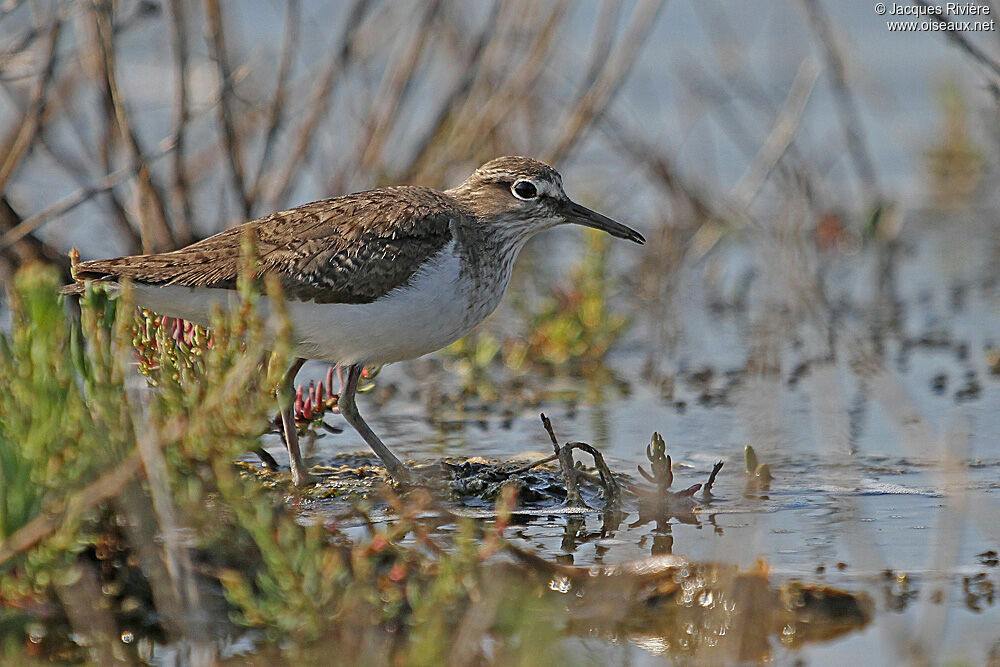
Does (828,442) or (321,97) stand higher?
(321,97)

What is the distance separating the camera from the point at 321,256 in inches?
231

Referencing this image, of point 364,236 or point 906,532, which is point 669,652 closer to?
point 906,532

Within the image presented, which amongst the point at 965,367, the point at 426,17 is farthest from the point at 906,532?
the point at 426,17

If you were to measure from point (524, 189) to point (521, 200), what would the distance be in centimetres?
7

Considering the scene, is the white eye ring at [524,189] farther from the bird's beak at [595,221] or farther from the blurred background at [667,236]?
the blurred background at [667,236]

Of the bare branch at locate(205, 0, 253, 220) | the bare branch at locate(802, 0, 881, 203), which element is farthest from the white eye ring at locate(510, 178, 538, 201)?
the bare branch at locate(802, 0, 881, 203)

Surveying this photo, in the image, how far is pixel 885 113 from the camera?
1302 cm

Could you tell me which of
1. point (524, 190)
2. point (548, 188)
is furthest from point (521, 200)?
point (548, 188)

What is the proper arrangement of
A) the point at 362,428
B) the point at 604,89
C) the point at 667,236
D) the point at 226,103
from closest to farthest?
the point at 362,428 < the point at 226,103 < the point at 604,89 < the point at 667,236

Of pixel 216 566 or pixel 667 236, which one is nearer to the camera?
pixel 216 566

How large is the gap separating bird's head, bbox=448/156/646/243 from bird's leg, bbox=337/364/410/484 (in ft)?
3.40

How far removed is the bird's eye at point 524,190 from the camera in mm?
6680

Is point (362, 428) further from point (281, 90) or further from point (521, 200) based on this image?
point (281, 90)

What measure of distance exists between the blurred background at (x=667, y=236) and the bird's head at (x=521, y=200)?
3.12ft
